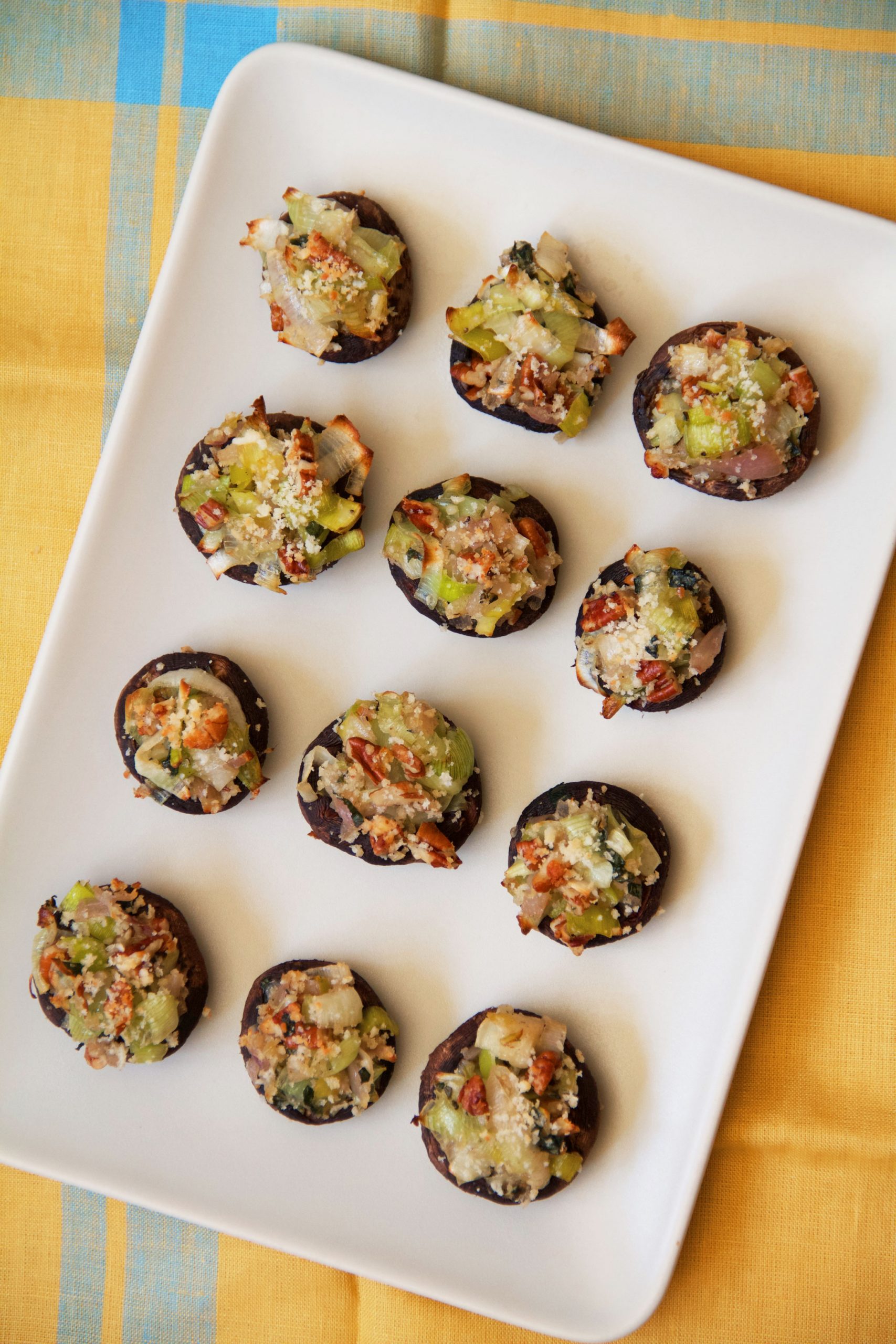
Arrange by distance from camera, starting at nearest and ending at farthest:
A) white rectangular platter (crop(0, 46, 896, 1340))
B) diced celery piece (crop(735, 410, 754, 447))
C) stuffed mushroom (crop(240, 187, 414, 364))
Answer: diced celery piece (crop(735, 410, 754, 447))
stuffed mushroom (crop(240, 187, 414, 364))
white rectangular platter (crop(0, 46, 896, 1340))

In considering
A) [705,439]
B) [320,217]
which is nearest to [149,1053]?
[705,439]

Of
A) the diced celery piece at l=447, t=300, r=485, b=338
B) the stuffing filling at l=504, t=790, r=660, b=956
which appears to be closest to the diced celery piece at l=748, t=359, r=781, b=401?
the diced celery piece at l=447, t=300, r=485, b=338

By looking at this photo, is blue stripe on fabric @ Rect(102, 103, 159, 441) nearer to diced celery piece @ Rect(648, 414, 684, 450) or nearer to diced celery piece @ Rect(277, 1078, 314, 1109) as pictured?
diced celery piece @ Rect(648, 414, 684, 450)

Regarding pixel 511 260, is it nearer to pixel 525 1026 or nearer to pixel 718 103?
pixel 718 103

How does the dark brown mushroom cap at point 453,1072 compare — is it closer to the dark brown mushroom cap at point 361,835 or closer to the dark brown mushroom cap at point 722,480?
the dark brown mushroom cap at point 361,835

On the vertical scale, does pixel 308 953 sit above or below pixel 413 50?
below

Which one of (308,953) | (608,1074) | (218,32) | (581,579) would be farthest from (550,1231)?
(218,32)

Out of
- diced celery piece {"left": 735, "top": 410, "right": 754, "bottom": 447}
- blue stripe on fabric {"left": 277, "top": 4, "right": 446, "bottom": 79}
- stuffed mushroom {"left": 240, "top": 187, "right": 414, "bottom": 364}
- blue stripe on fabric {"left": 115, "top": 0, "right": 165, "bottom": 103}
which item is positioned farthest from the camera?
blue stripe on fabric {"left": 115, "top": 0, "right": 165, "bottom": 103}
